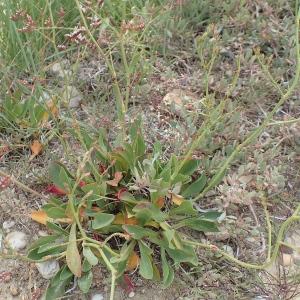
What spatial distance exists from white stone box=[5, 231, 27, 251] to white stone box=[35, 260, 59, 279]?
0.46 feet

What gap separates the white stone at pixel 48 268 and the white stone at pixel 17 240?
14 centimetres

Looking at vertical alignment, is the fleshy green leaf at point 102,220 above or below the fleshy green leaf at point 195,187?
above

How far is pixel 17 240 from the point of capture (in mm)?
2271

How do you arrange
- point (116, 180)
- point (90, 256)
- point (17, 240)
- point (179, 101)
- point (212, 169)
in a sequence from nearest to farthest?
point (90, 256)
point (116, 180)
point (17, 240)
point (212, 169)
point (179, 101)

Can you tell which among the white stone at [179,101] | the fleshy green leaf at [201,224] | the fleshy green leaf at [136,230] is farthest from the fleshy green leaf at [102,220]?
the white stone at [179,101]

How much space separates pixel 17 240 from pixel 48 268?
20 centimetres

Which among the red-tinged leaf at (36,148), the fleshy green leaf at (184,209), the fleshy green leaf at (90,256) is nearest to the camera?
the fleshy green leaf at (90,256)

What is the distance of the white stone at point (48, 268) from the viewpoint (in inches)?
85.1

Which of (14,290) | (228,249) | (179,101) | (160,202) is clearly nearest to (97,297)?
(14,290)

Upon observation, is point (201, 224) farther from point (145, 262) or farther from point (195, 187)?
point (145, 262)

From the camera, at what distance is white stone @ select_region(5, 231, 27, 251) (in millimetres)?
2260

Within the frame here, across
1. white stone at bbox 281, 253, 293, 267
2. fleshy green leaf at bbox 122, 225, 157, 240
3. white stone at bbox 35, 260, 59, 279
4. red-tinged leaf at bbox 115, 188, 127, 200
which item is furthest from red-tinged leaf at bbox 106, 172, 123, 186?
white stone at bbox 281, 253, 293, 267

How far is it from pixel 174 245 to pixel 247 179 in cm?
51

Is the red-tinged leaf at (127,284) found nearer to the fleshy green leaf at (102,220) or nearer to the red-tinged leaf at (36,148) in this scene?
the fleshy green leaf at (102,220)
